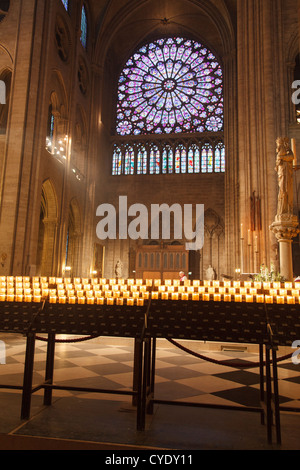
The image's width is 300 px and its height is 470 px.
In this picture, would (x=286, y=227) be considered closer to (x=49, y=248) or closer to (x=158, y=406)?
(x=158, y=406)

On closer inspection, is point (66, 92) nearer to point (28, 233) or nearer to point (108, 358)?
point (28, 233)

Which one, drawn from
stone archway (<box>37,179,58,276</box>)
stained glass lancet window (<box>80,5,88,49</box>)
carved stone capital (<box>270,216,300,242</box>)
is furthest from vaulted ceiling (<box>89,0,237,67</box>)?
carved stone capital (<box>270,216,300,242</box>)

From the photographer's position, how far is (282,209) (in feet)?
27.6

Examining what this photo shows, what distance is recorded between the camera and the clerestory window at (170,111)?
77.9ft

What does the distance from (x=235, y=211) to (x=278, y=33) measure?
925 centimetres

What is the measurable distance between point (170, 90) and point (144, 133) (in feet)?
12.0

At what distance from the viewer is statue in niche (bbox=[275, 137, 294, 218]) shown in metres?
7.94

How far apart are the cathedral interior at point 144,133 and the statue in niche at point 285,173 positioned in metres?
2.80

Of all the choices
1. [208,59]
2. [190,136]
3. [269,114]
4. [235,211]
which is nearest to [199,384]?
[269,114]

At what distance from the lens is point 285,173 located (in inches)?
317

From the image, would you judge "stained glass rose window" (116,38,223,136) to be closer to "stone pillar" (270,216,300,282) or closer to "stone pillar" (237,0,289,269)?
"stone pillar" (237,0,289,269)

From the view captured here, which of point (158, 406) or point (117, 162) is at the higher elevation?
point (117, 162)

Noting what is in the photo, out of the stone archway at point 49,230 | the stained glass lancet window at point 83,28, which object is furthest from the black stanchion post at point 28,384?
the stained glass lancet window at point 83,28

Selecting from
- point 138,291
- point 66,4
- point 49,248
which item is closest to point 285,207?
point 138,291
